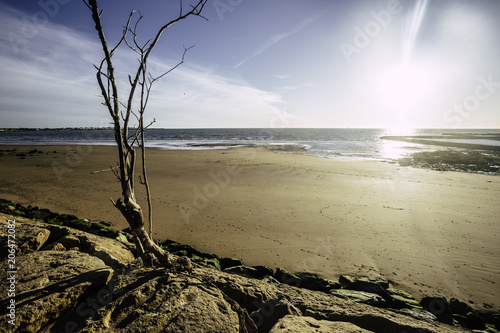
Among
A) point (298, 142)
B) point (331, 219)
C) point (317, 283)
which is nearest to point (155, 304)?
point (317, 283)

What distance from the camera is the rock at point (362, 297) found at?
3606 millimetres

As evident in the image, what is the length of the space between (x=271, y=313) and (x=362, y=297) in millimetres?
1933

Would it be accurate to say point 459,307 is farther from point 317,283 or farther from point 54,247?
point 54,247

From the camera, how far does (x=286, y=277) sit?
4.45 metres

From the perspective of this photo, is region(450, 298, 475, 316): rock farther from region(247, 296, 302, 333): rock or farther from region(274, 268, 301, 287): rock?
region(247, 296, 302, 333): rock

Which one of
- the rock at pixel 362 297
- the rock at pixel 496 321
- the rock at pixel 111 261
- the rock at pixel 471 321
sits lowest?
the rock at pixel 496 321

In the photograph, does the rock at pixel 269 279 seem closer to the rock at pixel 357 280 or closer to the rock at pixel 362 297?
the rock at pixel 362 297

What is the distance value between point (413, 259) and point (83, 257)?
6283 mm

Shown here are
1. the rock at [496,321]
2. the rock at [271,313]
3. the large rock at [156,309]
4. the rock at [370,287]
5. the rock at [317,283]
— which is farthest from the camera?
the rock at [317,283]

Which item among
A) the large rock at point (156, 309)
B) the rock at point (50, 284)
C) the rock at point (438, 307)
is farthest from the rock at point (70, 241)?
the rock at point (438, 307)

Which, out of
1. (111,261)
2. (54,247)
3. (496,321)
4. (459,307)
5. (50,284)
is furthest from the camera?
(459,307)

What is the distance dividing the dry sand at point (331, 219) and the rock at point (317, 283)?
494 mm

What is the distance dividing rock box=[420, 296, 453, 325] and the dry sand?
36 cm

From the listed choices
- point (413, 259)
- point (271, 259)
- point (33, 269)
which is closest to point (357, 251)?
point (413, 259)
